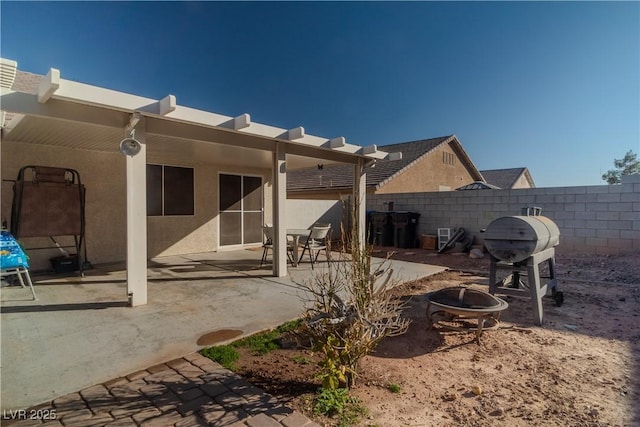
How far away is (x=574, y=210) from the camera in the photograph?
8.09 metres

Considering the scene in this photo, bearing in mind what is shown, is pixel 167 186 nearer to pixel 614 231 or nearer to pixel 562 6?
pixel 562 6

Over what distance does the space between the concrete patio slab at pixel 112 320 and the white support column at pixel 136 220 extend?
0.95 ft

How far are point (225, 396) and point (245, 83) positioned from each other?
11.7 meters

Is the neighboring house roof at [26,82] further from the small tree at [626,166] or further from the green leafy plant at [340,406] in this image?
the small tree at [626,166]

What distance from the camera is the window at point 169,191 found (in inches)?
304

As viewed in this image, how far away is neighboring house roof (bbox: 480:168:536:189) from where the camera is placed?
78.7ft

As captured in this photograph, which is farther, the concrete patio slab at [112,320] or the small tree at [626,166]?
the small tree at [626,166]

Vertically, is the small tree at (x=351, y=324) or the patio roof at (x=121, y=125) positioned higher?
the patio roof at (x=121, y=125)

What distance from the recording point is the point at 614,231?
7.53m

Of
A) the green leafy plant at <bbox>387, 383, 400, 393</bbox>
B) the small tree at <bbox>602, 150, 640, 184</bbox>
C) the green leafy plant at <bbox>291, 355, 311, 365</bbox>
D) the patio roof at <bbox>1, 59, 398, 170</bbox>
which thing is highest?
the small tree at <bbox>602, 150, 640, 184</bbox>

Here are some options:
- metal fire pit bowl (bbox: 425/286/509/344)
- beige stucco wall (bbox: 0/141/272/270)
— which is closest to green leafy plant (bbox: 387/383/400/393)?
metal fire pit bowl (bbox: 425/286/509/344)

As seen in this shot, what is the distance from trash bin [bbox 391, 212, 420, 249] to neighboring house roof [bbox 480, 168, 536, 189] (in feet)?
54.6

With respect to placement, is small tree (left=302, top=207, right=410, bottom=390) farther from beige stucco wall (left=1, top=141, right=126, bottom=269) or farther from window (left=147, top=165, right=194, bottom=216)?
window (left=147, top=165, right=194, bottom=216)

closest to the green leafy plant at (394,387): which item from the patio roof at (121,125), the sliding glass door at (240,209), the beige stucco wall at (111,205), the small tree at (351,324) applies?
the small tree at (351,324)
